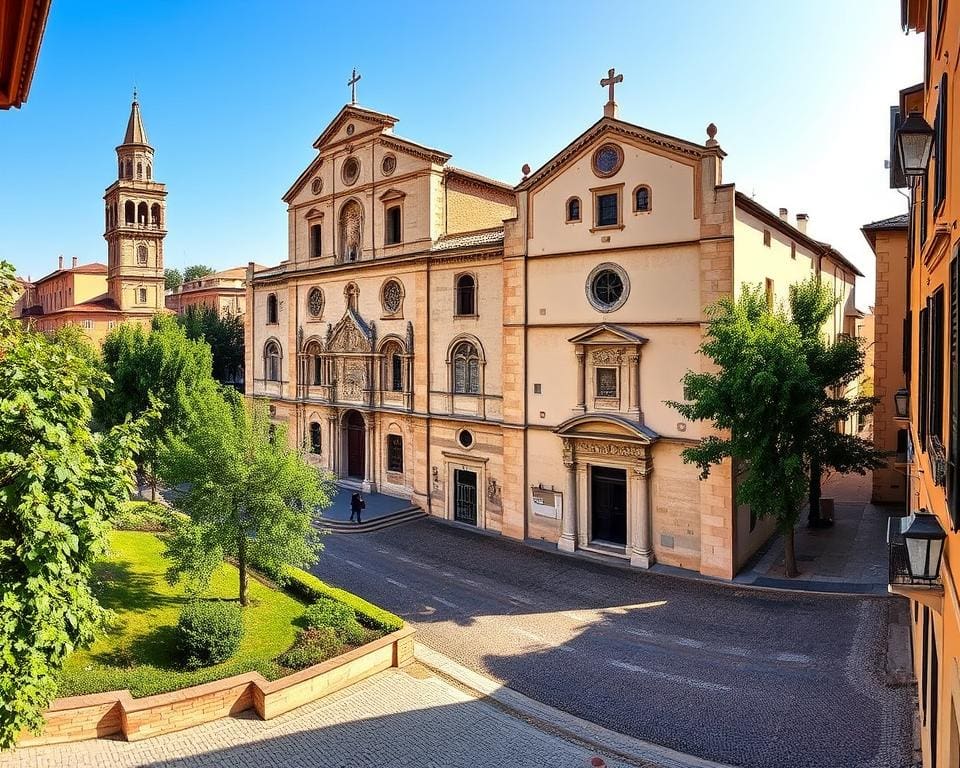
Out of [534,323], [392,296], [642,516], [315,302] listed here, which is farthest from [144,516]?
[315,302]

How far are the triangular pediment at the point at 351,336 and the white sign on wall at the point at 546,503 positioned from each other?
11.4 meters

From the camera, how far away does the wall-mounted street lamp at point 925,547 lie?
6.80 metres

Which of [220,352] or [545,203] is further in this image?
[220,352]

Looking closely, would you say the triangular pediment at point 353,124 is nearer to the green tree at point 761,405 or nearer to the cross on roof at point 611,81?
the cross on roof at point 611,81

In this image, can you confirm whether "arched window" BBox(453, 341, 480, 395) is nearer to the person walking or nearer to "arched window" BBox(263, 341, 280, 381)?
the person walking

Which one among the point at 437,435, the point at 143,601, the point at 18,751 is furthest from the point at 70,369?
the point at 437,435

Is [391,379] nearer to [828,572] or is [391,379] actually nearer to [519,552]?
[519,552]

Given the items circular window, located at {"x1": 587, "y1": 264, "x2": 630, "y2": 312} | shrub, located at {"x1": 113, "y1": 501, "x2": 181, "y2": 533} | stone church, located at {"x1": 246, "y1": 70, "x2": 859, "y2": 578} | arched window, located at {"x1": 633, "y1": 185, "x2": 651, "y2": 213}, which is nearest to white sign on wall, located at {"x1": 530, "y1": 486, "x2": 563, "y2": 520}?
stone church, located at {"x1": 246, "y1": 70, "x2": 859, "y2": 578}

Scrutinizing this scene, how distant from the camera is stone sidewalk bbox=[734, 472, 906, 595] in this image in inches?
805

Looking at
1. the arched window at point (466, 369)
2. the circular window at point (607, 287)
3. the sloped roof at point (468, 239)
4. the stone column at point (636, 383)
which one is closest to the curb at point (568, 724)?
the stone column at point (636, 383)

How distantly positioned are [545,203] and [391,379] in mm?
11575

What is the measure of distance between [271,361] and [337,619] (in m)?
25.1

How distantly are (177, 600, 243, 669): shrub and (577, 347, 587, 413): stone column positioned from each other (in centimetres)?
1387

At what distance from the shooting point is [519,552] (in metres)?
24.6
